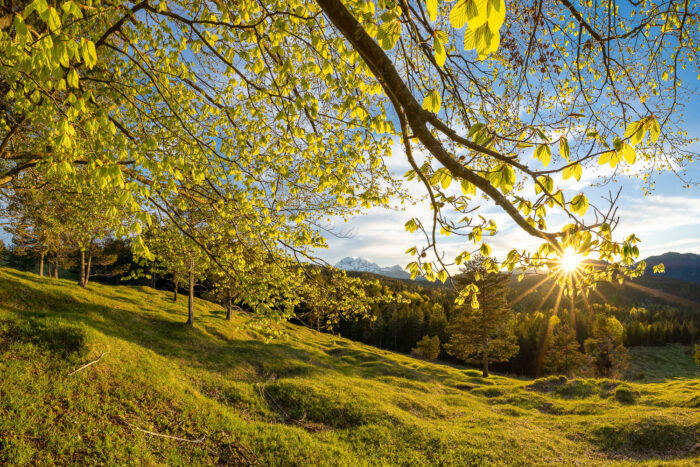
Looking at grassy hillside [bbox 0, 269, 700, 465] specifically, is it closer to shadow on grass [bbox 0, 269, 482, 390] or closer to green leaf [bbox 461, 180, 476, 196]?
shadow on grass [bbox 0, 269, 482, 390]

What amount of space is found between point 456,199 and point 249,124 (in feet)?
16.8

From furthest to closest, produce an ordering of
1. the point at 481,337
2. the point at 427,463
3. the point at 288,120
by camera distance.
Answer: the point at 481,337 < the point at 427,463 < the point at 288,120

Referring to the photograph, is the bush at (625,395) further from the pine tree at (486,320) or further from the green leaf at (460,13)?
the green leaf at (460,13)

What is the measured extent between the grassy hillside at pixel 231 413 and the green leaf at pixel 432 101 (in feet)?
14.6

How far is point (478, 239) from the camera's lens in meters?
3.16

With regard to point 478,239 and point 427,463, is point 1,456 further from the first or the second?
point 427,463

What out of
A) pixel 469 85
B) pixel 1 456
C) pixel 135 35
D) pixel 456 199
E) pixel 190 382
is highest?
pixel 135 35

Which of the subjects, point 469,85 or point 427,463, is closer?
point 469,85

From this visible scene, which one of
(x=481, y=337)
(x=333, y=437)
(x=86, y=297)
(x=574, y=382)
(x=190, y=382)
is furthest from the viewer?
(x=481, y=337)

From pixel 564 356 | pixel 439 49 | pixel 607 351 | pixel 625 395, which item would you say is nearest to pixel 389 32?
pixel 439 49

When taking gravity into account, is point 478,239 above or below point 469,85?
below

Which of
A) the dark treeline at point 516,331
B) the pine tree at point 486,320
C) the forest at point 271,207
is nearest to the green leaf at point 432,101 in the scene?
the forest at point 271,207

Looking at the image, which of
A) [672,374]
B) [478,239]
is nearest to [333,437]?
[478,239]

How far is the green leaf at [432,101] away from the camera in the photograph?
223 cm
